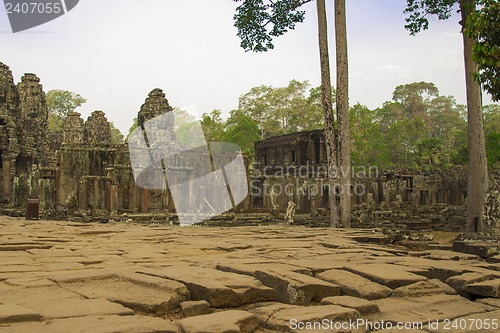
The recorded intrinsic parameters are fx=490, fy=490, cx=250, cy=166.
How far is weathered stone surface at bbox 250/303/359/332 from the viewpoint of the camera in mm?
2588

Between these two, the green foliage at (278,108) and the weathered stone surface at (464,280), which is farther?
the green foliage at (278,108)

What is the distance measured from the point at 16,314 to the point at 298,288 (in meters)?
1.66

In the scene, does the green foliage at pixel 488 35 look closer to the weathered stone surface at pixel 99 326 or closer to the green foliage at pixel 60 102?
the weathered stone surface at pixel 99 326

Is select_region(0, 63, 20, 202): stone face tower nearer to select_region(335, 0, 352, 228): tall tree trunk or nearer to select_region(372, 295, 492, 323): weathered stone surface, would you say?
select_region(335, 0, 352, 228): tall tree trunk

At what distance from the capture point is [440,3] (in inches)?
541

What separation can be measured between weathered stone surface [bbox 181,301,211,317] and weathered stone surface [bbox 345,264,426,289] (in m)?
1.42

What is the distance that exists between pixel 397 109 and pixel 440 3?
4894 cm

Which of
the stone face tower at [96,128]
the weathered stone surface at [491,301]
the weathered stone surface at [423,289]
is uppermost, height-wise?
the stone face tower at [96,128]

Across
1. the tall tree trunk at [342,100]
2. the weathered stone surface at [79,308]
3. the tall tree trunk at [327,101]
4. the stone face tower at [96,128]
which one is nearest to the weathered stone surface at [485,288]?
the weathered stone surface at [79,308]

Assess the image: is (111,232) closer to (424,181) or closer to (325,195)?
(325,195)

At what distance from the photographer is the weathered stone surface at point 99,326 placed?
2281mm

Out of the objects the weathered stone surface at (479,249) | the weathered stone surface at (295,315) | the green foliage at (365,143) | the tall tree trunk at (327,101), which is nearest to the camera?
the weathered stone surface at (295,315)

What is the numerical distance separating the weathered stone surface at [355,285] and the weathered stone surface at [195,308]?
3.41 ft

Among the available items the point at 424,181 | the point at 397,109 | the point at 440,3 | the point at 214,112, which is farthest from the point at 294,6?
the point at 397,109
